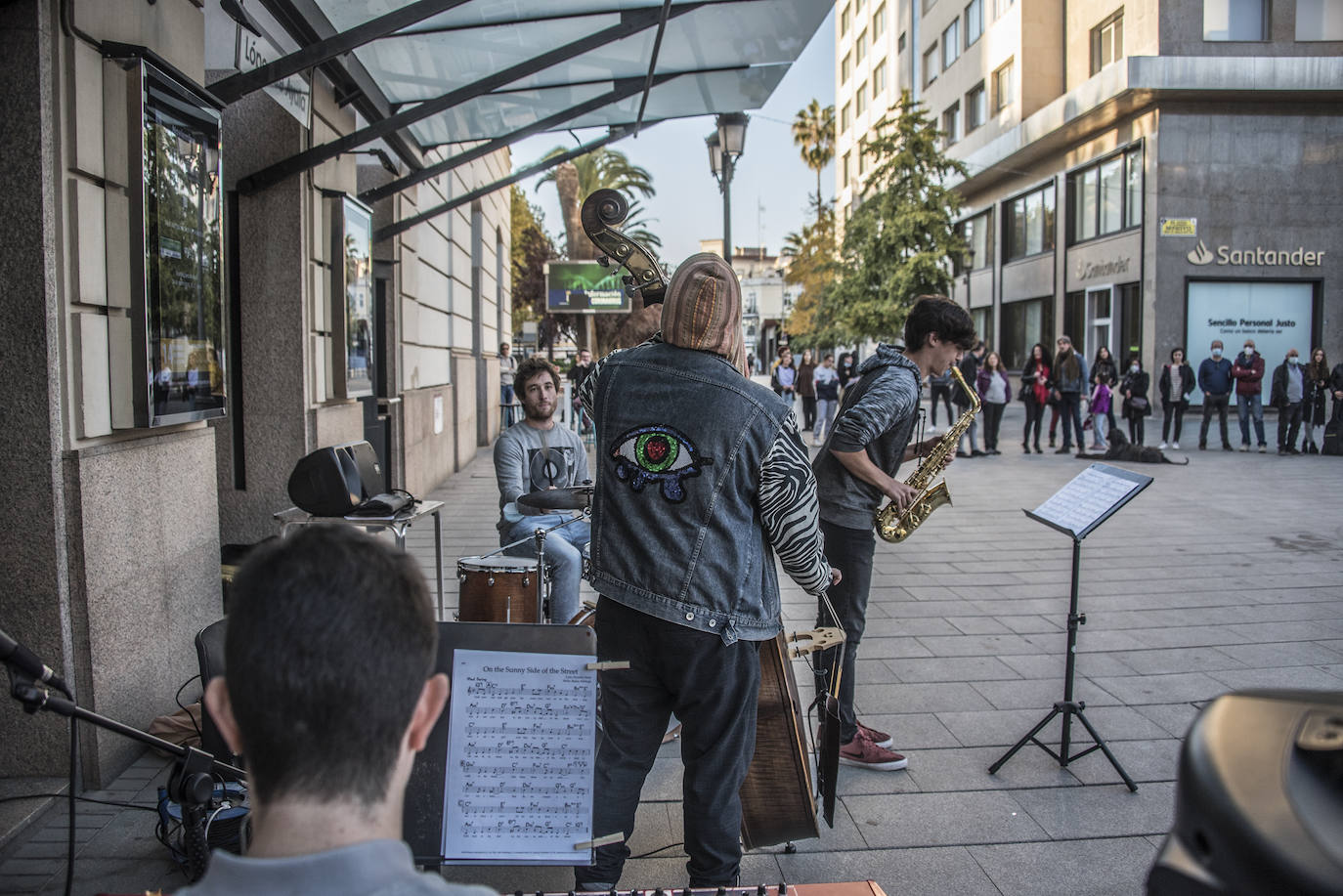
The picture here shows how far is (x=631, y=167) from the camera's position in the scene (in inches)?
1483

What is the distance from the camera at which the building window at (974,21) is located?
108ft

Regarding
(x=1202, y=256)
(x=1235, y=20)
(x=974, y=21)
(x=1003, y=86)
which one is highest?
(x=974, y=21)

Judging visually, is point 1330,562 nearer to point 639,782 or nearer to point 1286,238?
point 639,782

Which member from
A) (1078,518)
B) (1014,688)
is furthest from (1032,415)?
(1078,518)

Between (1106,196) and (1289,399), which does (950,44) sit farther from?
(1289,399)

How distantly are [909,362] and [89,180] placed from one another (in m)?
3.12

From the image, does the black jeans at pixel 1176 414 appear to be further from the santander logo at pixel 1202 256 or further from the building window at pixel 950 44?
the building window at pixel 950 44

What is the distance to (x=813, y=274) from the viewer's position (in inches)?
1551

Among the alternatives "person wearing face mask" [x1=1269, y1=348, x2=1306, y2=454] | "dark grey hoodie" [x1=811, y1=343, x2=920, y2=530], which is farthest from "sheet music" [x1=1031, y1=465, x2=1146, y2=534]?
"person wearing face mask" [x1=1269, y1=348, x2=1306, y2=454]

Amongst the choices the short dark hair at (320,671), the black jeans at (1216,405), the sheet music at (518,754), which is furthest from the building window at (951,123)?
the short dark hair at (320,671)

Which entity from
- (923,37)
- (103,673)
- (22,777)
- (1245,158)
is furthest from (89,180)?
(923,37)

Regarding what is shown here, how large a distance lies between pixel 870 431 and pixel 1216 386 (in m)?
15.5

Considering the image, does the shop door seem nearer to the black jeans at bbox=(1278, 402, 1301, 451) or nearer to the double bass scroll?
the black jeans at bbox=(1278, 402, 1301, 451)

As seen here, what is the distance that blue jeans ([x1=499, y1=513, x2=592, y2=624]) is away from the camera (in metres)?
4.68
